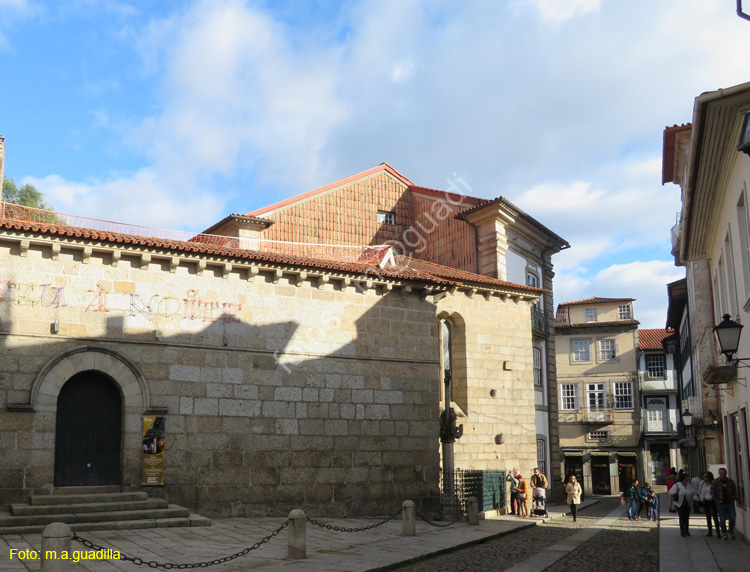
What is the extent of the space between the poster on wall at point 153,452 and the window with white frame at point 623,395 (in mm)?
35849

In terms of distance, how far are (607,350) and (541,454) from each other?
70.8ft

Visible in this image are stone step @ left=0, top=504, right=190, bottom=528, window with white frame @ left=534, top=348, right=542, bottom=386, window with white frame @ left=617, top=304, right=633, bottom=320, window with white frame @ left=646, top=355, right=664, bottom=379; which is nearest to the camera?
stone step @ left=0, top=504, right=190, bottom=528

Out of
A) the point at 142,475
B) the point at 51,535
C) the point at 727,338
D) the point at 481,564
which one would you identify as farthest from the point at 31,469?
the point at 727,338

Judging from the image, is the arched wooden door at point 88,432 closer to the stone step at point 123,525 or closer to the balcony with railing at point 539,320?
the stone step at point 123,525

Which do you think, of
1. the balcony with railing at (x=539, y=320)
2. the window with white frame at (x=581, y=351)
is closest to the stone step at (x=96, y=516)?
the balcony with railing at (x=539, y=320)

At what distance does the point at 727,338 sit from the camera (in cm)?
1105

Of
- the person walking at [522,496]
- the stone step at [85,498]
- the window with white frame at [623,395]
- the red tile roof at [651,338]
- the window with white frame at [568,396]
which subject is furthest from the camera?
the red tile roof at [651,338]

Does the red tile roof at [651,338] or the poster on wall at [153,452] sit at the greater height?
the red tile roof at [651,338]

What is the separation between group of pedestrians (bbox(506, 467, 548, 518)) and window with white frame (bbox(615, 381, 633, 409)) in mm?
25496

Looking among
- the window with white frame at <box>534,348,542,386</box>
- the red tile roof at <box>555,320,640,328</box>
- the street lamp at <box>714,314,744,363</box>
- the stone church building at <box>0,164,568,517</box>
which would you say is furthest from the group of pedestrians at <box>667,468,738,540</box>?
the red tile roof at <box>555,320,640,328</box>

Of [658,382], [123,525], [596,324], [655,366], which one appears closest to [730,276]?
[123,525]

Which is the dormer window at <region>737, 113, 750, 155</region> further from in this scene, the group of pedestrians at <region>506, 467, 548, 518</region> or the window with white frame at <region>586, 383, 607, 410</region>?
the window with white frame at <region>586, 383, 607, 410</region>

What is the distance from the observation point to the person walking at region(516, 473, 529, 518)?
1992cm

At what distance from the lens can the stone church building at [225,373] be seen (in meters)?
13.1
